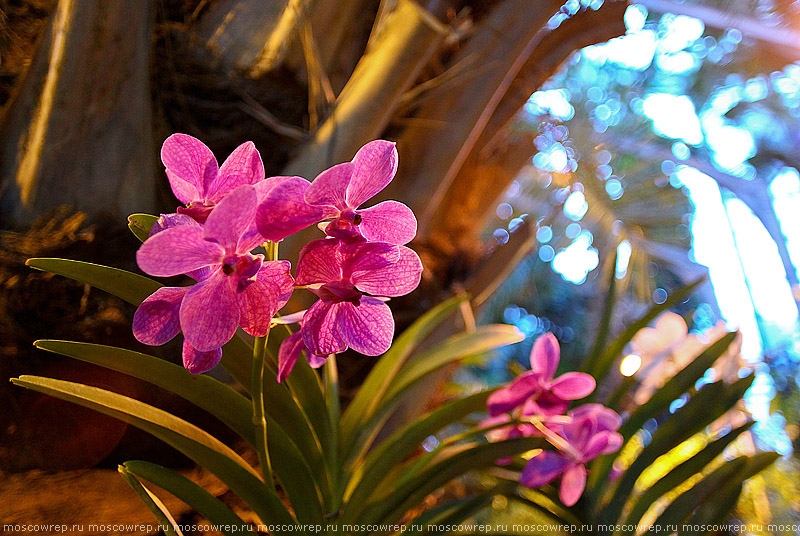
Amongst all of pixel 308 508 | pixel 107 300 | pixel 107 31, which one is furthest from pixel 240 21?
pixel 308 508

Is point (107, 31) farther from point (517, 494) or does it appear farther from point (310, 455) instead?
point (517, 494)

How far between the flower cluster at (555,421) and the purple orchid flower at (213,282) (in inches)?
15.3

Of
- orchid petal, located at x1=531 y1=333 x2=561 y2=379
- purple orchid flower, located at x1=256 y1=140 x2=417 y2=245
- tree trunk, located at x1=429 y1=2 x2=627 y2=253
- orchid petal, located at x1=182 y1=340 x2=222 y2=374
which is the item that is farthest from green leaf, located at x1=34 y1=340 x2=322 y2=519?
tree trunk, located at x1=429 y1=2 x2=627 y2=253

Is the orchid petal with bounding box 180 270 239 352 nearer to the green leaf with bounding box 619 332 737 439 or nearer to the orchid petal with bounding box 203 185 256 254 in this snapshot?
the orchid petal with bounding box 203 185 256 254

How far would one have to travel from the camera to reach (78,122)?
1.92 feet

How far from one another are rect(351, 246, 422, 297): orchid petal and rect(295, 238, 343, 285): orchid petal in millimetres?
16

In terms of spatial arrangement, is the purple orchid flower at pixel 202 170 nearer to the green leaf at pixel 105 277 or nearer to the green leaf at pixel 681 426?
the green leaf at pixel 105 277

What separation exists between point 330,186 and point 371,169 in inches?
1.4

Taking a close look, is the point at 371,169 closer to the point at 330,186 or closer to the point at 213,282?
the point at 330,186

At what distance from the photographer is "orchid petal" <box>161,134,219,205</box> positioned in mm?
376

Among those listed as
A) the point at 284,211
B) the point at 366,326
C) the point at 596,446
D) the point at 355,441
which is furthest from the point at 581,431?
the point at 284,211

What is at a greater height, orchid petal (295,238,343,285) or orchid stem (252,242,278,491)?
orchid petal (295,238,343,285)

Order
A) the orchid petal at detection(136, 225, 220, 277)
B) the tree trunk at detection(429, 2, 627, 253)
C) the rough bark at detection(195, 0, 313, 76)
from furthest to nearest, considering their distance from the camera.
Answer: the tree trunk at detection(429, 2, 627, 253)
the rough bark at detection(195, 0, 313, 76)
the orchid petal at detection(136, 225, 220, 277)

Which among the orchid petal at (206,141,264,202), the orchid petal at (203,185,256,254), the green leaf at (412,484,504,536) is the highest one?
the orchid petal at (206,141,264,202)
